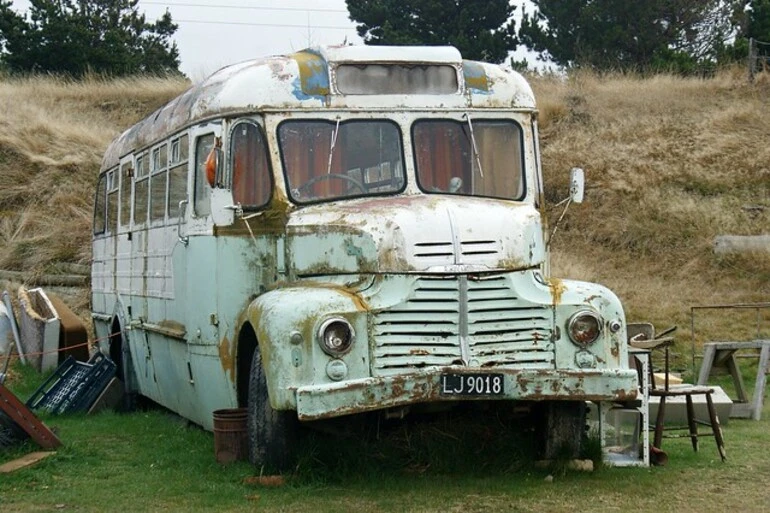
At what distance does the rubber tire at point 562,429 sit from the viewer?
30.1 feet

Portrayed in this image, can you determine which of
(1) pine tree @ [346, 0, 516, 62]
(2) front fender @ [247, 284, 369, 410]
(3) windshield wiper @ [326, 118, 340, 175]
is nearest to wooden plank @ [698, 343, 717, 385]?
(3) windshield wiper @ [326, 118, 340, 175]

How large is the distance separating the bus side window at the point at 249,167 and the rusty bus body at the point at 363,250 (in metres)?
0.01

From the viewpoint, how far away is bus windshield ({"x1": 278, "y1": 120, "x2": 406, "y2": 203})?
9508 mm

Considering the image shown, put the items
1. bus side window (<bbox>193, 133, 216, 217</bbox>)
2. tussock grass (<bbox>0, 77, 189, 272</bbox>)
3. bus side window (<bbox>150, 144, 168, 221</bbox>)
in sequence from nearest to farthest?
1. bus side window (<bbox>193, 133, 216, 217</bbox>)
2. bus side window (<bbox>150, 144, 168, 221</bbox>)
3. tussock grass (<bbox>0, 77, 189, 272</bbox>)

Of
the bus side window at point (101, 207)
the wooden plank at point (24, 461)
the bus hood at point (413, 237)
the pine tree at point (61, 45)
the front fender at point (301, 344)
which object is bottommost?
the wooden plank at point (24, 461)

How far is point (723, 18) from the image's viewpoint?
45.5 metres

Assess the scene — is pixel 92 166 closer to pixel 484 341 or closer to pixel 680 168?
pixel 680 168

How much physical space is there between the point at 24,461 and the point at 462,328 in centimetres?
362

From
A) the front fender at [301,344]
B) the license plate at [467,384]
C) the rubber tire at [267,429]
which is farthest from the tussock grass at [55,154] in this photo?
the license plate at [467,384]

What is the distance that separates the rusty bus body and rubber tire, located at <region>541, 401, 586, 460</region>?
2.13 ft

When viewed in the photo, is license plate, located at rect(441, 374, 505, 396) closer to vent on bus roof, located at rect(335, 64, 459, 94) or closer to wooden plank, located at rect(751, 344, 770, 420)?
vent on bus roof, located at rect(335, 64, 459, 94)

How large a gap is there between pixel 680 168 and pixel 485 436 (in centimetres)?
2216

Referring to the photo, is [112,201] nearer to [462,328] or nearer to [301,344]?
[301,344]

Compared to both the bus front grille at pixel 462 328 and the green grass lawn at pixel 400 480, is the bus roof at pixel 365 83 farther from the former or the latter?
the green grass lawn at pixel 400 480
